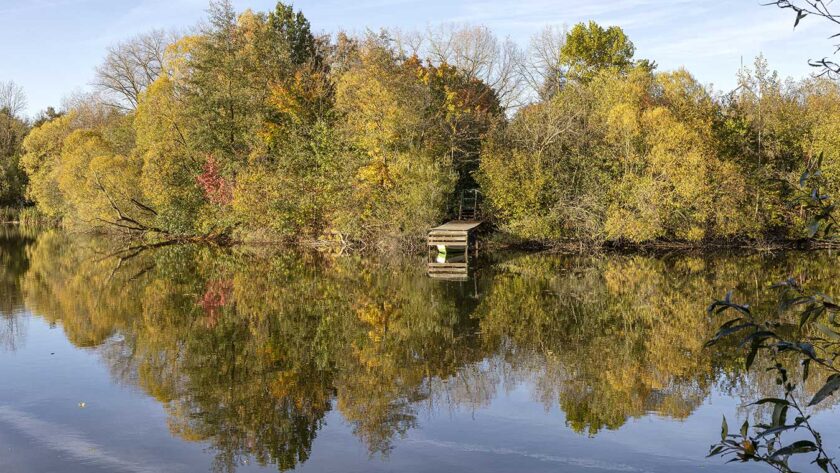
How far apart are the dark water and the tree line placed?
29.7 feet

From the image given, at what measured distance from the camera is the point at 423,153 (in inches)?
1182

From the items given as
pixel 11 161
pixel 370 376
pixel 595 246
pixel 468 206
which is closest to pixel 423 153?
pixel 468 206

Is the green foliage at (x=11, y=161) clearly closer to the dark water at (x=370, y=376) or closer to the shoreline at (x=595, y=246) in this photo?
the shoreline at (x=595, y=246)

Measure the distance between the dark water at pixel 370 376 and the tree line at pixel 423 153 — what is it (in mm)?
9038

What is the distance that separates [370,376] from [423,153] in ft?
64.8

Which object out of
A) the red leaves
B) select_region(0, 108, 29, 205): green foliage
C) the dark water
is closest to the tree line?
the red leaves

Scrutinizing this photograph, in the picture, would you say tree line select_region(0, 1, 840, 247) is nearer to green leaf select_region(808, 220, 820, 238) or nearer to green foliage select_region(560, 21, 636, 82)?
green foliage select_region(560, 21, 636, 82)

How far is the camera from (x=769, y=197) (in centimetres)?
2942

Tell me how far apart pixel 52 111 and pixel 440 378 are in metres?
72.0

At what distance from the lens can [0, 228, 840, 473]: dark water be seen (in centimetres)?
815

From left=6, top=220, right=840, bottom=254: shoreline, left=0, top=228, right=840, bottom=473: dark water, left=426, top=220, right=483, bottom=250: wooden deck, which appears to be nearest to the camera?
left=0, top=228, right=840, bottom=473: dark water

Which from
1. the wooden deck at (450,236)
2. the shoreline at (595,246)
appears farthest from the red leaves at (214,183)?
the wooden deck at (450,236)

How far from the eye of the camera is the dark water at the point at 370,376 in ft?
26.7

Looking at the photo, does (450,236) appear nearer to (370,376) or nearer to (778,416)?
(370,376)
